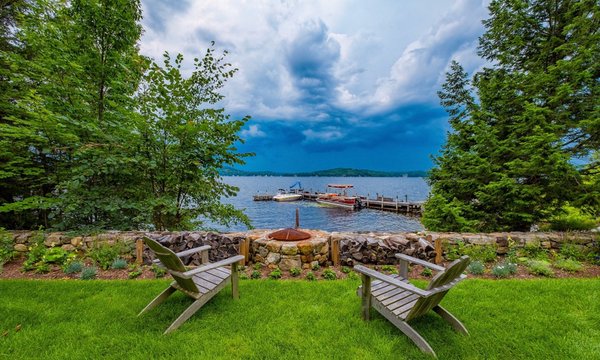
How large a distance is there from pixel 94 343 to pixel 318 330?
2.35 m

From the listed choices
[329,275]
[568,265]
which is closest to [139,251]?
[329,275]

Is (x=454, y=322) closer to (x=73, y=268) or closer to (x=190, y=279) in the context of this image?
(x=190, y=279)

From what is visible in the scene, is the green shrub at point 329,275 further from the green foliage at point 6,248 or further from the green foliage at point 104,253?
the green foliage at point 6,248

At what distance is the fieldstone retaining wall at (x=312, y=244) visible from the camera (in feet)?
15.5

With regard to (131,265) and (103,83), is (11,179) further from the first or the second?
(131,265)

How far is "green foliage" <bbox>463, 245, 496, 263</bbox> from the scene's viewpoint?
16.1ft

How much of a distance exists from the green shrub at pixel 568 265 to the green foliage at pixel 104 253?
8866mm

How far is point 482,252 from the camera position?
4.99 m

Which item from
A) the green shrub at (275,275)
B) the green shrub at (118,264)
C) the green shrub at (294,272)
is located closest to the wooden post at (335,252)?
the green shrub at (294,272)

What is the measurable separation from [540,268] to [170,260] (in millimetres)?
6260

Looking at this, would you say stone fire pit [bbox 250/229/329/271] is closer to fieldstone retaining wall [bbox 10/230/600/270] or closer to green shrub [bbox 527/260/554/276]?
fieldstone retaining wall [bbox 10/230/600/270]

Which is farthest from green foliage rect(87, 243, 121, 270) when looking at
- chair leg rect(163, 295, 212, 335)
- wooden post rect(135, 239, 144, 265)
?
chair leg rect(163, 295, 212, 335)

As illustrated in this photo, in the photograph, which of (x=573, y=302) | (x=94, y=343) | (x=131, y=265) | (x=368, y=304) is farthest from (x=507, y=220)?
(x=131, y=265)

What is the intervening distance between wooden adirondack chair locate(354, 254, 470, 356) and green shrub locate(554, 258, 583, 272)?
384cm
